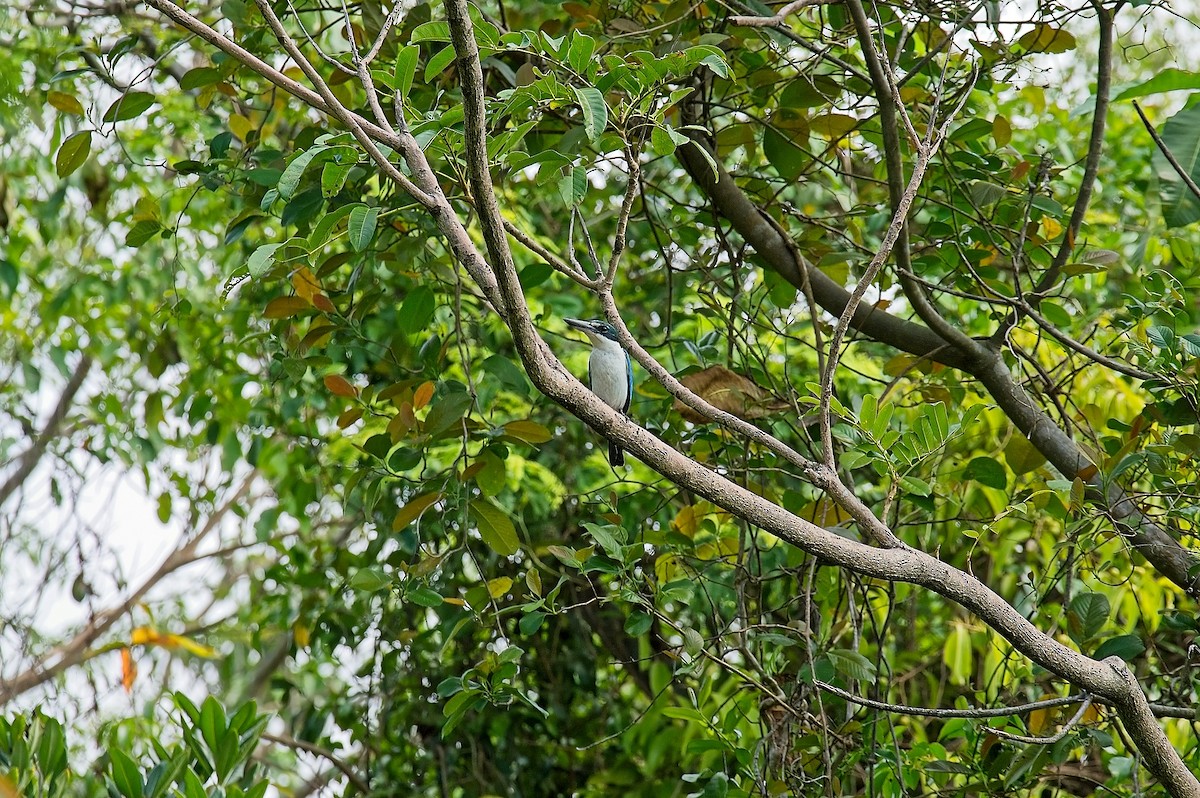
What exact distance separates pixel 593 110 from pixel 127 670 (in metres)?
5.30

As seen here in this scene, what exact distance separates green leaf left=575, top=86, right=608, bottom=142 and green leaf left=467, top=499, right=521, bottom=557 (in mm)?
1084

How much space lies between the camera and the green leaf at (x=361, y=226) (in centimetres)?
193

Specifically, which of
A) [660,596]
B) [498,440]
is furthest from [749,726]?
[498,440]

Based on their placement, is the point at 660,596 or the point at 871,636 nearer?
the point at 660,596

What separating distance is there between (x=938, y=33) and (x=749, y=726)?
2.14 meters

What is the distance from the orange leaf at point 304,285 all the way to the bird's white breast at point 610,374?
54.1 inches

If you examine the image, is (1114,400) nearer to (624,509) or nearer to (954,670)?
(954,670)

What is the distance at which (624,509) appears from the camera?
3.98 m

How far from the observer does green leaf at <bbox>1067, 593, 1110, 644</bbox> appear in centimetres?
260

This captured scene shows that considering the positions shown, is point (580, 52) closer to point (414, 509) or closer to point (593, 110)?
point (593, 110)

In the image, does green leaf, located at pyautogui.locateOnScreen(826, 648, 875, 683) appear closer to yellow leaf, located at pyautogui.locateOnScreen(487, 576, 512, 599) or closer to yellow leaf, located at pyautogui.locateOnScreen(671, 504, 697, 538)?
yellow leaf, located at pyautogui.locateOnScreen(671, 504, 697, 538)

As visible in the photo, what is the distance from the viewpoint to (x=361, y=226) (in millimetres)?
1974

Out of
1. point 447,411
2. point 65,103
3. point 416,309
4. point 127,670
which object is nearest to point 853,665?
point 447,411

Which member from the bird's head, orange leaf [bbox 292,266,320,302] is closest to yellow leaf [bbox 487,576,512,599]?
orange leaf [bbox 292,266,320,302]
